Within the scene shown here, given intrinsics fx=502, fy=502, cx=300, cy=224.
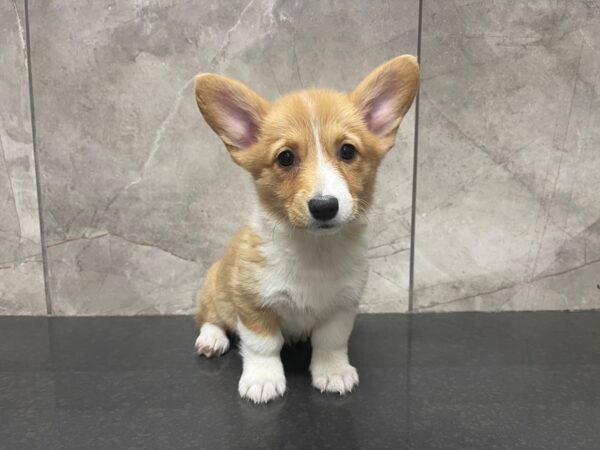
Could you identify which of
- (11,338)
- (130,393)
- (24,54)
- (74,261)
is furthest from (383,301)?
(24,54)

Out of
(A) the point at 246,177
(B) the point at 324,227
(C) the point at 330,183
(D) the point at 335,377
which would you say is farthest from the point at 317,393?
(A) the point at 246,177

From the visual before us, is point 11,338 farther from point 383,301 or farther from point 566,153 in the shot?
point 566,153

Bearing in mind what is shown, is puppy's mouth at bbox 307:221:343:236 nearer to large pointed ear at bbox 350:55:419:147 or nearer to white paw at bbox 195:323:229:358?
large pointed ear at bbox 350:55:419:147

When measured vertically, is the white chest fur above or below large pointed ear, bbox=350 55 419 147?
below

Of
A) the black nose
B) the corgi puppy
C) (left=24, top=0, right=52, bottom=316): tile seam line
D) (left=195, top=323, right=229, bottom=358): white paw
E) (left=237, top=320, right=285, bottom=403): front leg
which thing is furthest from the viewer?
(left=24, top=0, right=52, bottom=316): tile seam line

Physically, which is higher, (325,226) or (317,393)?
(325,226)

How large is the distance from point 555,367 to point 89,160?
1813mm

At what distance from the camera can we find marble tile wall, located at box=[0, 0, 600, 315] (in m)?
1.88

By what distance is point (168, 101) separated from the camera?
192cm

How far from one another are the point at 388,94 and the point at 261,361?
2.75 feet

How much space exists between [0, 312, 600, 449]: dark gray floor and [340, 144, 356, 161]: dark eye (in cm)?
67

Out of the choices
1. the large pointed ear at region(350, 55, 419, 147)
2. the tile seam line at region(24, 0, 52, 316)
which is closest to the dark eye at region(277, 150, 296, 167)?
the large pointed ear at region(350, 55, 419, 147)

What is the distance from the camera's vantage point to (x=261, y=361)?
144 cm

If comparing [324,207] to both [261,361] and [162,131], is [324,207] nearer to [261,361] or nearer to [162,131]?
[261,361]
